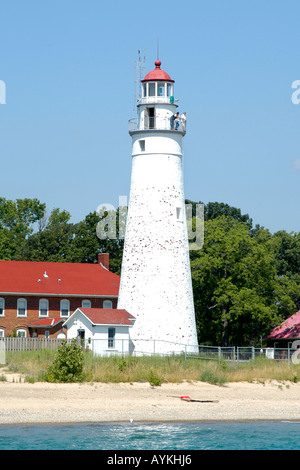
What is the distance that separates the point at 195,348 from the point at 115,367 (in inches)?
433

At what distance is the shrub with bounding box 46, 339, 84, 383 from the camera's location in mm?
40031

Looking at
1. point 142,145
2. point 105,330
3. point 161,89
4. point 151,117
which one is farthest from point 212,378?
point 161,89

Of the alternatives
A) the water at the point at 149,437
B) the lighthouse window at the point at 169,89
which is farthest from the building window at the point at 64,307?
the water at the point at 149,437

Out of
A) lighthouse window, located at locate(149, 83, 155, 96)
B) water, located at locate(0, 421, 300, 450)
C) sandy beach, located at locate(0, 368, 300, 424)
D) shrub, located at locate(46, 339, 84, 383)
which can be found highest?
lighthouse window, located at locate(149, 83, 155, 96)

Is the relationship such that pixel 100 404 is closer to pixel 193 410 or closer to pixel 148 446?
pixel 193 410

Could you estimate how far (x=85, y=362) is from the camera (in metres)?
43.8

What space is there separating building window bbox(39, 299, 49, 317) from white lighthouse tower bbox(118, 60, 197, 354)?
14.5 metres

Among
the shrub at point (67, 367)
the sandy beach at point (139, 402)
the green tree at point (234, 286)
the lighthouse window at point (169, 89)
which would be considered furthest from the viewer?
the green tree at point (234, 286)

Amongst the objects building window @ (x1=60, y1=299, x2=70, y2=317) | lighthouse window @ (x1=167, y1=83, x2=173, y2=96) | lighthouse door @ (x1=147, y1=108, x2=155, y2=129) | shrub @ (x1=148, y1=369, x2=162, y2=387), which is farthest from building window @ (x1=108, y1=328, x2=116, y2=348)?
lighthouse window @ (x1=167, y1=83, x2=173, y2=96)

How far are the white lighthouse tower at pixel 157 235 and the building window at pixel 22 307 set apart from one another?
14.5m

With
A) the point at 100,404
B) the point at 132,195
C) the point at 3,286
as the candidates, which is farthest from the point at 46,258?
the point at 100,404

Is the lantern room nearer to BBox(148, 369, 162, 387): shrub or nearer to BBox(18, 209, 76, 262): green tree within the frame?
BBox(148, 369, 162, 387): shrub

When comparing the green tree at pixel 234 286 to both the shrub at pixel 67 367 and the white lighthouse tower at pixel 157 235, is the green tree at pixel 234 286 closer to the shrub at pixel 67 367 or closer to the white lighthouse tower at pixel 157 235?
the white lighthouse tower at pixel 157 235

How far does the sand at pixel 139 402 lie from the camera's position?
1286 inches
